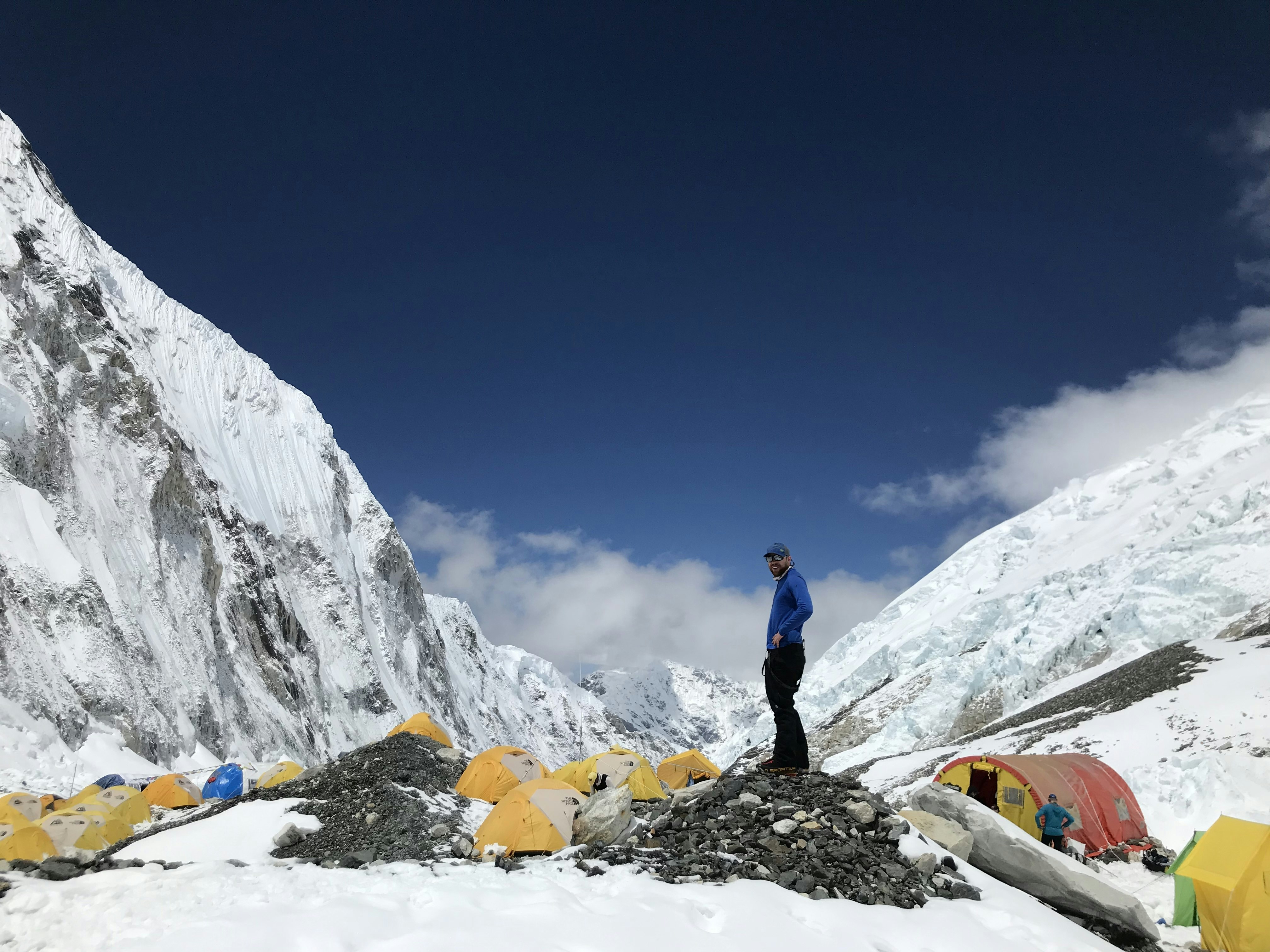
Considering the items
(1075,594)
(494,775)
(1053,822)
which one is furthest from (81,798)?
(1075,594)

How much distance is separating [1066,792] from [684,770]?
40.0 feet

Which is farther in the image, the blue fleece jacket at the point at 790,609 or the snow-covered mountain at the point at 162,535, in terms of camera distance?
the snow-covered mountain at the point at 162,535

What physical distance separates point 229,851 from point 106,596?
28.9m

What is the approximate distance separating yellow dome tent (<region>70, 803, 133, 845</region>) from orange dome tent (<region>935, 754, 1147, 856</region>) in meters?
17.8

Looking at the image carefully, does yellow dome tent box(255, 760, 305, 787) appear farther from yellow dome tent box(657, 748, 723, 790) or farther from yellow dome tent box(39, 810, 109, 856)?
yellow dome tent box(657, 748, 723, 790)

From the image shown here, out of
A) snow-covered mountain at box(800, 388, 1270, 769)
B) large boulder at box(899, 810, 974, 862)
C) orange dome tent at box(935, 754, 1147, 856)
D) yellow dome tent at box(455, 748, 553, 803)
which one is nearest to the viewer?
large boulder at box(899, 810, 974, 862)

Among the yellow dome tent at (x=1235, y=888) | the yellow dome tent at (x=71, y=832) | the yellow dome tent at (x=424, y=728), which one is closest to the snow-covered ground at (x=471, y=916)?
the yellow dome tent at (x=1235, y=888)

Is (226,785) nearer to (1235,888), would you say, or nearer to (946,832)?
(946,832)

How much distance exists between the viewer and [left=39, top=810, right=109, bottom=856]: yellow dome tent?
13633 millimetres

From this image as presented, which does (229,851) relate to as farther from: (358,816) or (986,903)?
(986,903)

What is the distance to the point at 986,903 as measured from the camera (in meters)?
6.95

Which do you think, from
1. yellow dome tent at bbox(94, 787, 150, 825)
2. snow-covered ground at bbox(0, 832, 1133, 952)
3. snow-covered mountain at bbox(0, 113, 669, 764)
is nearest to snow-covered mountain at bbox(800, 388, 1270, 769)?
snow-covered mountain at bbox(0, 113, 669, 764)

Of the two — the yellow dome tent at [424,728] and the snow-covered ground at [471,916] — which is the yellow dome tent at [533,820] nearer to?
the snow-covered ground at [471,916]

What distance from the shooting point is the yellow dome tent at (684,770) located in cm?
2352
